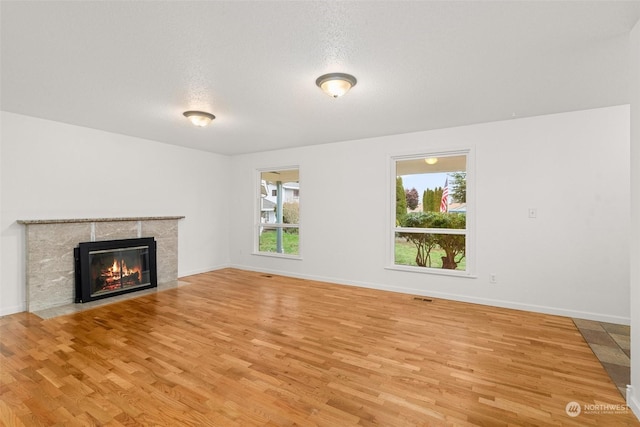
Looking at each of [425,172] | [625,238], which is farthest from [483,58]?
[625,238]

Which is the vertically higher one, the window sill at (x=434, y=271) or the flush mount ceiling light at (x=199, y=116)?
the flush mount ceiling light at (x=199, y=116)

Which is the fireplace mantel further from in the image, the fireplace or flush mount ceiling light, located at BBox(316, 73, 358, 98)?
flush mount ceiling light, located at BBox(316, 73, 358, 98)

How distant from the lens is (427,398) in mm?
2109

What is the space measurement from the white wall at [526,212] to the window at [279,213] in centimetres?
105

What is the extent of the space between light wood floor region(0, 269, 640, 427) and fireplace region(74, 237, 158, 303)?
0.72 metres

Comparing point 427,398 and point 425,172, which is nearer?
point 427,398

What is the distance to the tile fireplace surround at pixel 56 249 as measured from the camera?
395cm

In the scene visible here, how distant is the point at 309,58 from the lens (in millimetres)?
2436

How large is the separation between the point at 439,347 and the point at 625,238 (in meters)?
2.64

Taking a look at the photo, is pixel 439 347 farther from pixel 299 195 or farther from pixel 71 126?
pixel 71 126

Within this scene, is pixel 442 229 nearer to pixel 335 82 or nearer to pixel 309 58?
pixel 335 82

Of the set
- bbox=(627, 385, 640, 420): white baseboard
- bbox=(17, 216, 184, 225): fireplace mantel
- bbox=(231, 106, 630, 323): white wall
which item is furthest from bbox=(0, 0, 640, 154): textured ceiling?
bbox=(627, 385, 640, 420): white baseboard

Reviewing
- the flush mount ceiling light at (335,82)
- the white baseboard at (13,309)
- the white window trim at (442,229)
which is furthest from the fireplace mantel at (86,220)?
the flush mount ceiling light at (335,82)

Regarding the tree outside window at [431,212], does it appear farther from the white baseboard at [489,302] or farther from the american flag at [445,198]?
the white baseboard at [489,302]
